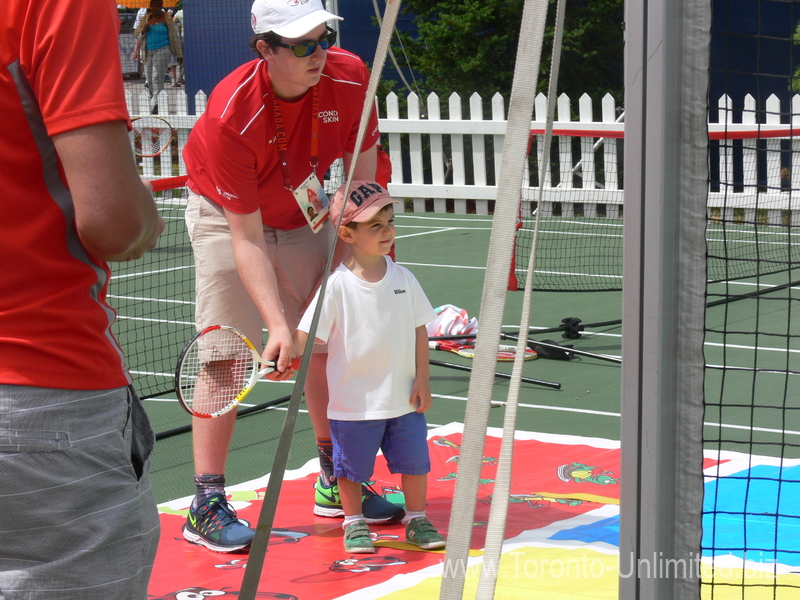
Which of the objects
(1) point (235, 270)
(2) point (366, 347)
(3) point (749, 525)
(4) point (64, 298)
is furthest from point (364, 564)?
(4) point (64, 298)

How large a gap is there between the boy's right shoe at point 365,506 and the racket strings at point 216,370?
60cm

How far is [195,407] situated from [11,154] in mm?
2045

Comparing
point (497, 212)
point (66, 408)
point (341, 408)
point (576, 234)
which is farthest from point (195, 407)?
point (576, 234)

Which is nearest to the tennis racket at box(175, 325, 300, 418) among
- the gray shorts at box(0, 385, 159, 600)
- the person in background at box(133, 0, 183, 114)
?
A: the gray shorts at box(0, 385, 159, 600)

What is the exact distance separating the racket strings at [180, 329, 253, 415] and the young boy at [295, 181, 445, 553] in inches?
9.9

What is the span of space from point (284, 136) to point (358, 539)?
56.6 inches

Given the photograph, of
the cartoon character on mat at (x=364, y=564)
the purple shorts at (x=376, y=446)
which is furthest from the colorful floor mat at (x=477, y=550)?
the purple shorts at (x=376, y=446)

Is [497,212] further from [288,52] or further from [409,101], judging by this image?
[409,101]

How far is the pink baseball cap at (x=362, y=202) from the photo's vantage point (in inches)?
143

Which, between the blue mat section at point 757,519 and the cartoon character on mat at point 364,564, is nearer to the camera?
the blue mat section at point 757,519

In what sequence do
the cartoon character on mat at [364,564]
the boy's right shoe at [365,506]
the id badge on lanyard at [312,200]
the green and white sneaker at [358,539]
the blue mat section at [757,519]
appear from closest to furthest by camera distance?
1. the blue mat section at [757,519]
2. the cartoon character on mat at [364,564]
3. the green and white sneaker at [358,539]
4. the id badge on lanyard at [312,200]
5. the boy's right shoe at [365,506]

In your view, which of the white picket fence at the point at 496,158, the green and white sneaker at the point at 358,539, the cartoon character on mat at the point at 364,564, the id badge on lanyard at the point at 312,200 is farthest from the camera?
the white picket fence at the point at 496,158

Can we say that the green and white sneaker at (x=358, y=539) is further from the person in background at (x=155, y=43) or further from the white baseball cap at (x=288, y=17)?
the person in background at (x=155, y=43)

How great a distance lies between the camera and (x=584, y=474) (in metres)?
4.38
